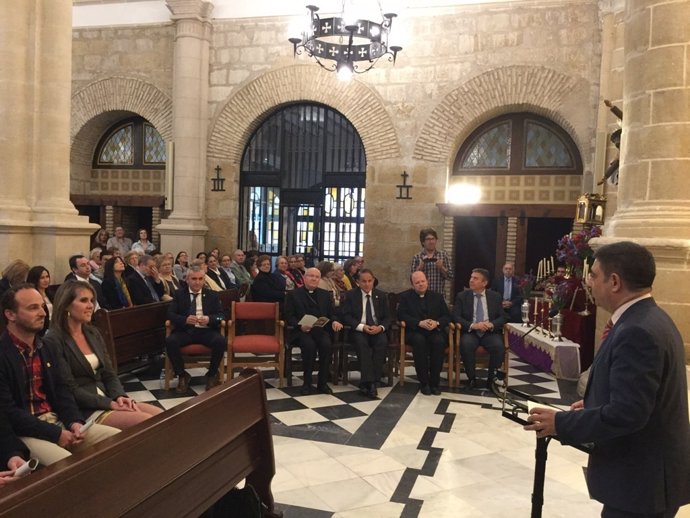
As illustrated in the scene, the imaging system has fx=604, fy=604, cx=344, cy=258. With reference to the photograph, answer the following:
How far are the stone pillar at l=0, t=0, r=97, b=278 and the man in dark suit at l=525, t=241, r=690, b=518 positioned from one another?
21.4 feet

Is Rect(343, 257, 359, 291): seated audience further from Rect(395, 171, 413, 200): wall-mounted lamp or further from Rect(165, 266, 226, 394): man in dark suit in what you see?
Rect(165, 266, 226, 394): man in dark suit

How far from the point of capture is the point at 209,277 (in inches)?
332

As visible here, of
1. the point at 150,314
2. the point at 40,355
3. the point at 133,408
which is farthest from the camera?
the point at 150,314

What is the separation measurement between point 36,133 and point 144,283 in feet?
7.41

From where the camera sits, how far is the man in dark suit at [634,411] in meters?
1.91

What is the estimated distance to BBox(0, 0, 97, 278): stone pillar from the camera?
6.89 metres

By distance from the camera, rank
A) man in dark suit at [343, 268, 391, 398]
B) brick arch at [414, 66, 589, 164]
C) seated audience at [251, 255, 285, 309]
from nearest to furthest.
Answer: man in dark suit at [343, 268, 391, 398] → seated audience at [251, 255, 285, 309] → brick arch at [414, 66, 589, 164]

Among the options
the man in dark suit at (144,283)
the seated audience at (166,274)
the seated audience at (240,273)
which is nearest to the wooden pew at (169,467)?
the man in dark suit at (144,283)

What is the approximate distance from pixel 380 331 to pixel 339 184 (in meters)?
6.23

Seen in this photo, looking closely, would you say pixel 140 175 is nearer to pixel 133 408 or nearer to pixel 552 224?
pixel 552 224

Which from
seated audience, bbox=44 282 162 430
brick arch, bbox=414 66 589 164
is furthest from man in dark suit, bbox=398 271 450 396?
brick arch, bbox=414 66 589 164

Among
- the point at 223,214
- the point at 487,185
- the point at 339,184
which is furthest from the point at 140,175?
the point at 487,185

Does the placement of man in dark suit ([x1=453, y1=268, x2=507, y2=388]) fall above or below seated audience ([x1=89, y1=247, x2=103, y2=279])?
below

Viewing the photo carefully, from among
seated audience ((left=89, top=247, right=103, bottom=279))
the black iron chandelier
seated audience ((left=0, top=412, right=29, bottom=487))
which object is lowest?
seated audience ((left=0, top=412, right=29, bottom=487))
